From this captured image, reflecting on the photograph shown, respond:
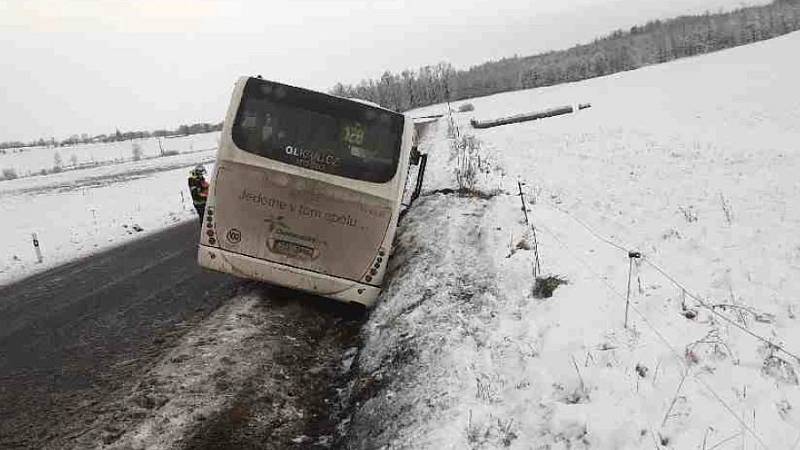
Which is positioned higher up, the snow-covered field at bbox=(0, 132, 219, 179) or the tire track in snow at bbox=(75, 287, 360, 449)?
the snow-covered field at bbox=(0, 132, 219, 179)

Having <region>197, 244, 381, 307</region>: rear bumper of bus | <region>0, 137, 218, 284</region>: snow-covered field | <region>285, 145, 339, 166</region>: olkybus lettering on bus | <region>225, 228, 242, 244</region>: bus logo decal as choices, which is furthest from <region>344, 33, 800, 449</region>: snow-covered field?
<region>0, 137, 218, 284</region>: snow-covered field

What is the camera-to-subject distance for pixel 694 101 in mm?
38969

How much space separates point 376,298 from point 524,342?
2.81 meters

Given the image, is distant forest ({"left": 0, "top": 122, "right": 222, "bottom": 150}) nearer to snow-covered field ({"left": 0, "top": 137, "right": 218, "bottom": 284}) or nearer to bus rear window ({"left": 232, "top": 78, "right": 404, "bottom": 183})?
snow-covered field ({"left": 0, "top": 137, "right": 218, "bottom": 284})

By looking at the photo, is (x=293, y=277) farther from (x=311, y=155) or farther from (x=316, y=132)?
(x=316, y=132)

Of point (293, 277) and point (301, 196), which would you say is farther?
point (293, 277)

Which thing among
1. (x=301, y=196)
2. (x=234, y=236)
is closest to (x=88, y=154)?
(x=234, y=236)

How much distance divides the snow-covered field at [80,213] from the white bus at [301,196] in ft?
24.0

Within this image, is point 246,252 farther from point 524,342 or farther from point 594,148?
point 594,148

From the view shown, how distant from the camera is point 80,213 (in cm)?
2147

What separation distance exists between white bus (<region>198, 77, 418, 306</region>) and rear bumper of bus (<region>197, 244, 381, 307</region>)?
1 centimetres

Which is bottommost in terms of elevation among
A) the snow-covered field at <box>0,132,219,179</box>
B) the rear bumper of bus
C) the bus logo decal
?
the rear bumper of bus

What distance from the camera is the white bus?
7.56 m

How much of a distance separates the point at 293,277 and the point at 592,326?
3933 millimetres
